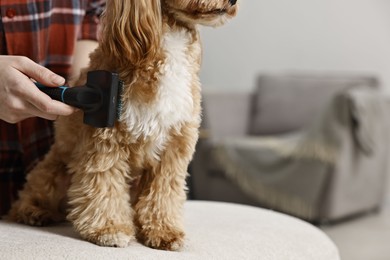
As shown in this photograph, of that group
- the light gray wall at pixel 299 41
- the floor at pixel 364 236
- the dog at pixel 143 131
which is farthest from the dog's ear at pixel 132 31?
the light gray wall at pixel 299 41

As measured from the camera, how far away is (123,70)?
112 cm

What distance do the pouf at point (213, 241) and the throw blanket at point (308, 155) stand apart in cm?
212

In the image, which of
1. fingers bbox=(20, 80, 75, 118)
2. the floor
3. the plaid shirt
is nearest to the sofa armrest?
the floor

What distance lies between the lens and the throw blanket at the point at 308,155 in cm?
351

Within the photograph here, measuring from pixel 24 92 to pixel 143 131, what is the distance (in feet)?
0.68

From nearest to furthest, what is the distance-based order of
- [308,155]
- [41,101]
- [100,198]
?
[41,101]
[100,198]
[308,155]

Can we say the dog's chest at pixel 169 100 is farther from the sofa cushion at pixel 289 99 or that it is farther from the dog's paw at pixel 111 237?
the sofa cushion at pixel 289 99

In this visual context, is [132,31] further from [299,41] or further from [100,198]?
[299,41]

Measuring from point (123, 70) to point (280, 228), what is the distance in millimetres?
468

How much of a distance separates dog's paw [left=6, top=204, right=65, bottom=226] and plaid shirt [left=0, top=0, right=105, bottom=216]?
17 centimetres

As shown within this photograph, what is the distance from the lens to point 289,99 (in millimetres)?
4422

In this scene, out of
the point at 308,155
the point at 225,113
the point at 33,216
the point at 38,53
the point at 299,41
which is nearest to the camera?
the point at 33,216

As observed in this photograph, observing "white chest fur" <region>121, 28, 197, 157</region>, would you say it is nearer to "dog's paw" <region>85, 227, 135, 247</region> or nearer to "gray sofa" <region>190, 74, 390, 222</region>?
"dog's paw" <region>85, 227, 135, 247</region>

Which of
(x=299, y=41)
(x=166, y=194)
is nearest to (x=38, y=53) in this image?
(x=166, y=194)
